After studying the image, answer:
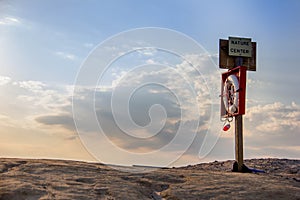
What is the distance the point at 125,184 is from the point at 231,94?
6041mm

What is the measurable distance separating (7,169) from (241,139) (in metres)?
7.58

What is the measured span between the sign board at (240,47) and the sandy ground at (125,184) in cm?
496

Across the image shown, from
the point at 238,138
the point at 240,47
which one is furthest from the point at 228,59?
the point at 238,138

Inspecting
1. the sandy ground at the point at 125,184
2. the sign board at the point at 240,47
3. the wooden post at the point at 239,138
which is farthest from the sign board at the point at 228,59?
the sandy ground at the point at 125,184

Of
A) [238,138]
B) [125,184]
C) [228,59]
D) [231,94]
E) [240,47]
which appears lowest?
[125,184]

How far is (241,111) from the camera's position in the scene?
43.0 feet

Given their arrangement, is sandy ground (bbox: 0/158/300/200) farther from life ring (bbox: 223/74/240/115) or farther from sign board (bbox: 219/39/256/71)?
sign board (bbox: 219/39/256/71)

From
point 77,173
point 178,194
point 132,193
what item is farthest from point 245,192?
point 77,173

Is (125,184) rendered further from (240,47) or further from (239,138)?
(240,47)

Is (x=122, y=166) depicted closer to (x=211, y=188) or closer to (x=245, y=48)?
(x=211, y=188)

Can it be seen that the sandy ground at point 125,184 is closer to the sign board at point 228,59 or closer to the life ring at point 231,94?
the life ring at point 231,94

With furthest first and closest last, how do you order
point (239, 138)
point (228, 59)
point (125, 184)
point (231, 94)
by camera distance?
point (228, 59), point (231, 94), point (239, 138), point (125, 184)

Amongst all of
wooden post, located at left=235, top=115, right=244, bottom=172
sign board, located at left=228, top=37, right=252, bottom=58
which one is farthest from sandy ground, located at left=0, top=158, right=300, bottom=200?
sign board, located at left=228, top=37, right=252, bottom=58

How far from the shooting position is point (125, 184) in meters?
9.23
